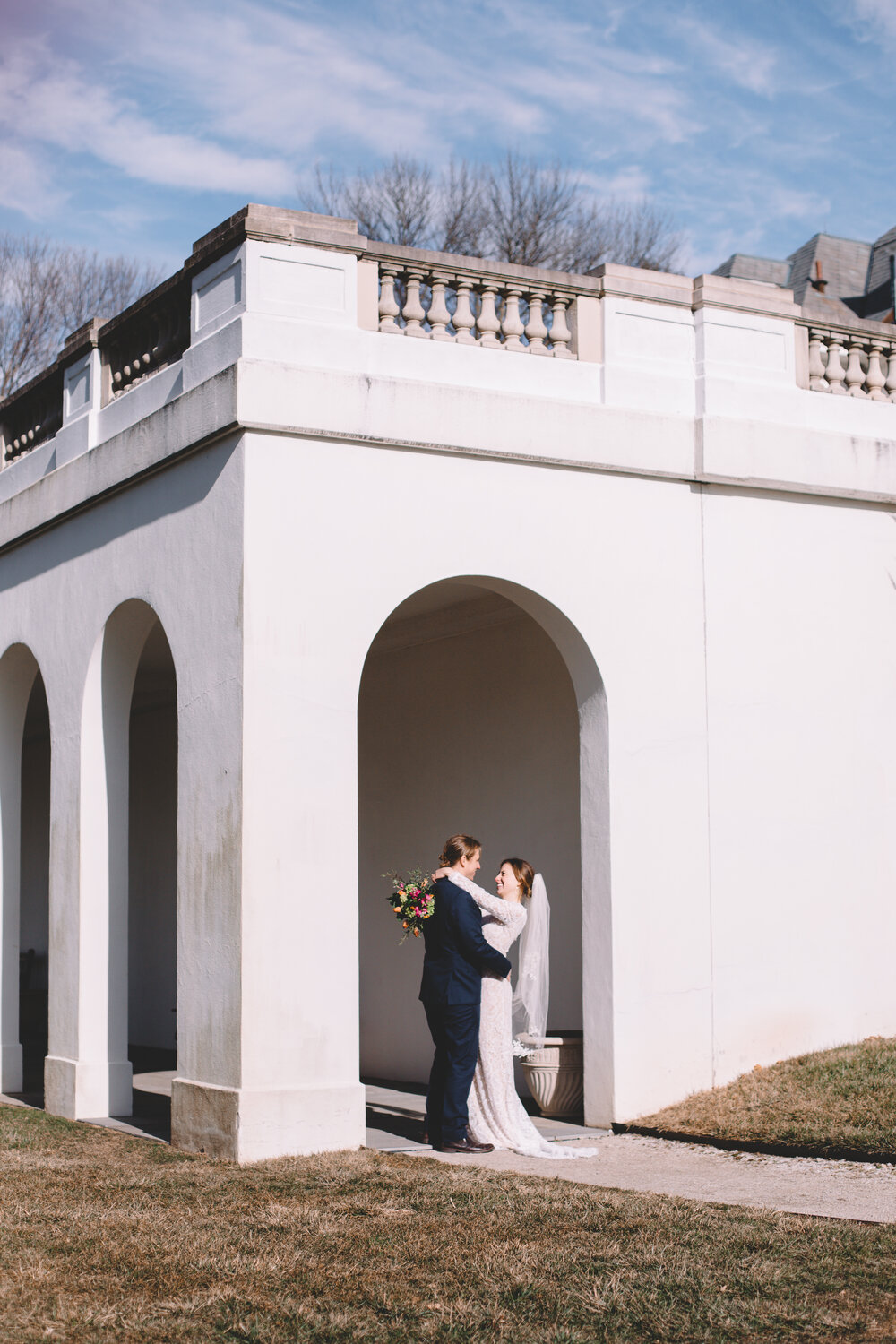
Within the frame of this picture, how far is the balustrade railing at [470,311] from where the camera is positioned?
986 cm

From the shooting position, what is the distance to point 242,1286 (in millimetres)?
5938

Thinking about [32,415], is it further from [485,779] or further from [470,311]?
[485,779]

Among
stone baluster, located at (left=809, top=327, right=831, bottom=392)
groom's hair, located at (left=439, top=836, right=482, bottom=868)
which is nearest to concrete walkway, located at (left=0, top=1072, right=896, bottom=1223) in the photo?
groom's hair, located at (left=439, top=836, right=482, bottom=868)

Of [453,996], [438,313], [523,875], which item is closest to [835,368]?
[438,313]

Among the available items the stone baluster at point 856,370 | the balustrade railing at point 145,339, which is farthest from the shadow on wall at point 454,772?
the stone baluster at point 856,370

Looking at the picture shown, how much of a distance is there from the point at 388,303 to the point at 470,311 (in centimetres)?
66

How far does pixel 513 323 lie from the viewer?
1022 cm

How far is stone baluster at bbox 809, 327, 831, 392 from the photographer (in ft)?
37.0

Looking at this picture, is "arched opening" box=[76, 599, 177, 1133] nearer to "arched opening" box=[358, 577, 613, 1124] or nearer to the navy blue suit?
the navy blue suit

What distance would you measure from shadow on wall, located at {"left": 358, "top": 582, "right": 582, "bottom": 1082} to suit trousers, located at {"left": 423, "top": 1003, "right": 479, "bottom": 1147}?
6.54ft

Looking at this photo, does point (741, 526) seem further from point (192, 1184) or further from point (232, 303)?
point (192, 1184)

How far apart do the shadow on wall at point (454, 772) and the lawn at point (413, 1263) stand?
12.1 feet

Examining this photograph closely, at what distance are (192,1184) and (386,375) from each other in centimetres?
483

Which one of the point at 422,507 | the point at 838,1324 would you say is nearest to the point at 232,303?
the point at 422,507
